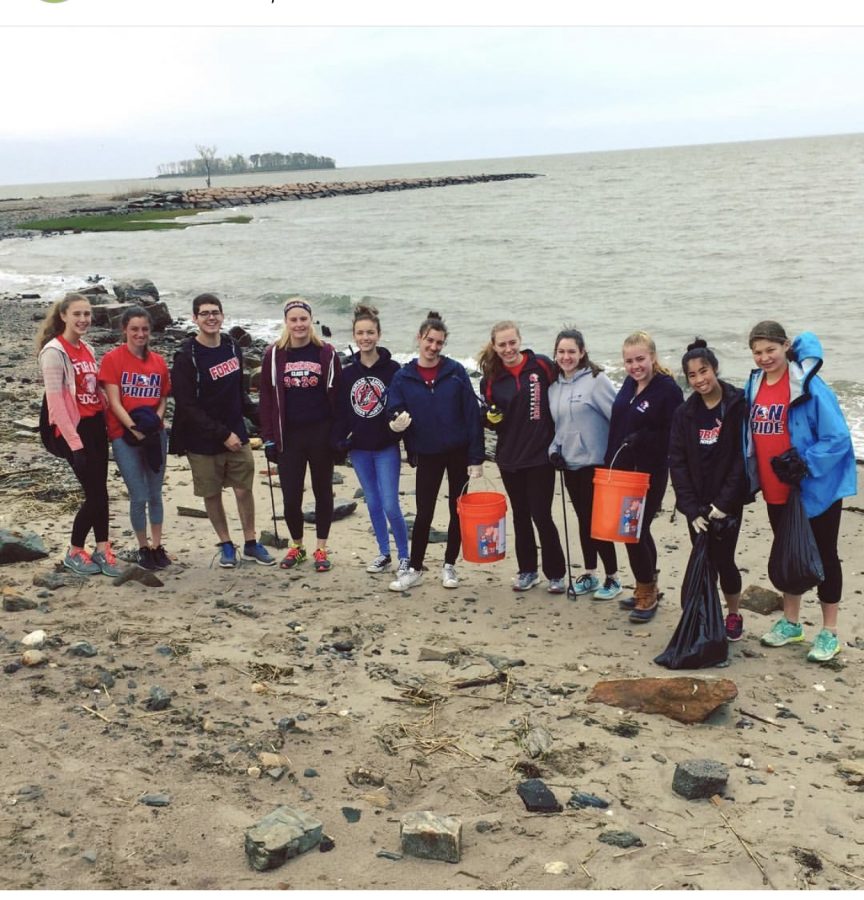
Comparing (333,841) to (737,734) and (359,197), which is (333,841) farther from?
(359,197)

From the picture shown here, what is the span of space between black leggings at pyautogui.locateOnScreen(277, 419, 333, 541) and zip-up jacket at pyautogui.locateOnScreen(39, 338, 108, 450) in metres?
1.37

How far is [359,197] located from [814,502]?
7698 cm

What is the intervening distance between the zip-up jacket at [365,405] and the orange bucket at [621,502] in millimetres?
1493

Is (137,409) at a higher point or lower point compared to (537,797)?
higher

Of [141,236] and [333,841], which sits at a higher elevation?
[141,236]

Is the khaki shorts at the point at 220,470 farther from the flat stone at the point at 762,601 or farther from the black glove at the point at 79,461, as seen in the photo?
the flat stone at the point at 762,601

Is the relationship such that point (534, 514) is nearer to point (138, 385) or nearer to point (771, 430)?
point (771, 430)

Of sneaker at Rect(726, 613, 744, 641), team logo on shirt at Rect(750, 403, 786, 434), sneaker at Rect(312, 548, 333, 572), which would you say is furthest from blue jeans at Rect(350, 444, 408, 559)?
team logo on shirt at Rect(750, 403, 786, 434)

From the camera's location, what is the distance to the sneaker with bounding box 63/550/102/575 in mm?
5816

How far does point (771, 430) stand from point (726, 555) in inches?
31.0

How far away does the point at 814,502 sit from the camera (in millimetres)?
4754

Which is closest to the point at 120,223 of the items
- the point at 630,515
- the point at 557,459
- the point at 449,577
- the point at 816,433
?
the point at 449,577

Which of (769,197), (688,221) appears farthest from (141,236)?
(769,197)

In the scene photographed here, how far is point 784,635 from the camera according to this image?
5.21 m
